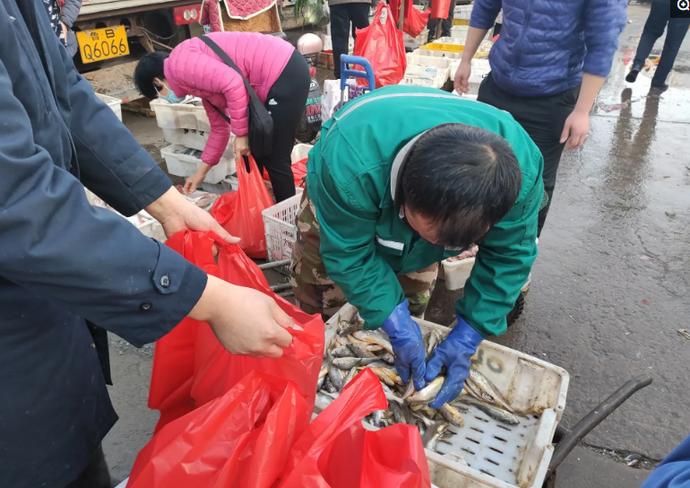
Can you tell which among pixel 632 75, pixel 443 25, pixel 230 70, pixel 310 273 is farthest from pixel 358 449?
pixel 443 25

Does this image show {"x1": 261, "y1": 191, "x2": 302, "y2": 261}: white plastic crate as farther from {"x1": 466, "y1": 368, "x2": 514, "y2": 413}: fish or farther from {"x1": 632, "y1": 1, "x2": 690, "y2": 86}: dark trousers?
{"x1": 632, "y1": 1, "x2": 690, "y2": 86}: dark trousers

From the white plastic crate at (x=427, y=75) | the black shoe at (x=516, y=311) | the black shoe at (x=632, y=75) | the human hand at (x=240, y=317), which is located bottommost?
the black shoe at (x=632, y=75)

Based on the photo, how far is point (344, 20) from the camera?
6.60m

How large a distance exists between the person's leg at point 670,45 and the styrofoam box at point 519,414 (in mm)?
6648

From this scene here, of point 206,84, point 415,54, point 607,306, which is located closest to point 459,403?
point 607,306

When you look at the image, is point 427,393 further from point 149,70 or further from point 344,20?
point 344,20

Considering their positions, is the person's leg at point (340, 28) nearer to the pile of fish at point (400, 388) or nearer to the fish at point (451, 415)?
the pile of fish at point (400, 388)

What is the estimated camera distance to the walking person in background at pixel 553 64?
8.77ft

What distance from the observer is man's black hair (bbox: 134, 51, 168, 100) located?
146 inches

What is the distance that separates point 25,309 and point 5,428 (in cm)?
28

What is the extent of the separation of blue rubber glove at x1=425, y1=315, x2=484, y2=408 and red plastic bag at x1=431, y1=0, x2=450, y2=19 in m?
8.08

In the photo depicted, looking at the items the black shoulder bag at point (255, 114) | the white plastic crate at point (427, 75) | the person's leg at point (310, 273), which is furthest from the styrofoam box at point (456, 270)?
the white plastic crate at point (427, 75)

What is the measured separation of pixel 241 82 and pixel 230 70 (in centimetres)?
9

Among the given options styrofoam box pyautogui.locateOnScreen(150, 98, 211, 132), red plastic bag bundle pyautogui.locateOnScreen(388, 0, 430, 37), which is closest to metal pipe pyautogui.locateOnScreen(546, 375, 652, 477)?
styrofoam box pyautogui.locateOnScreen(150, 98, 211, 132)
